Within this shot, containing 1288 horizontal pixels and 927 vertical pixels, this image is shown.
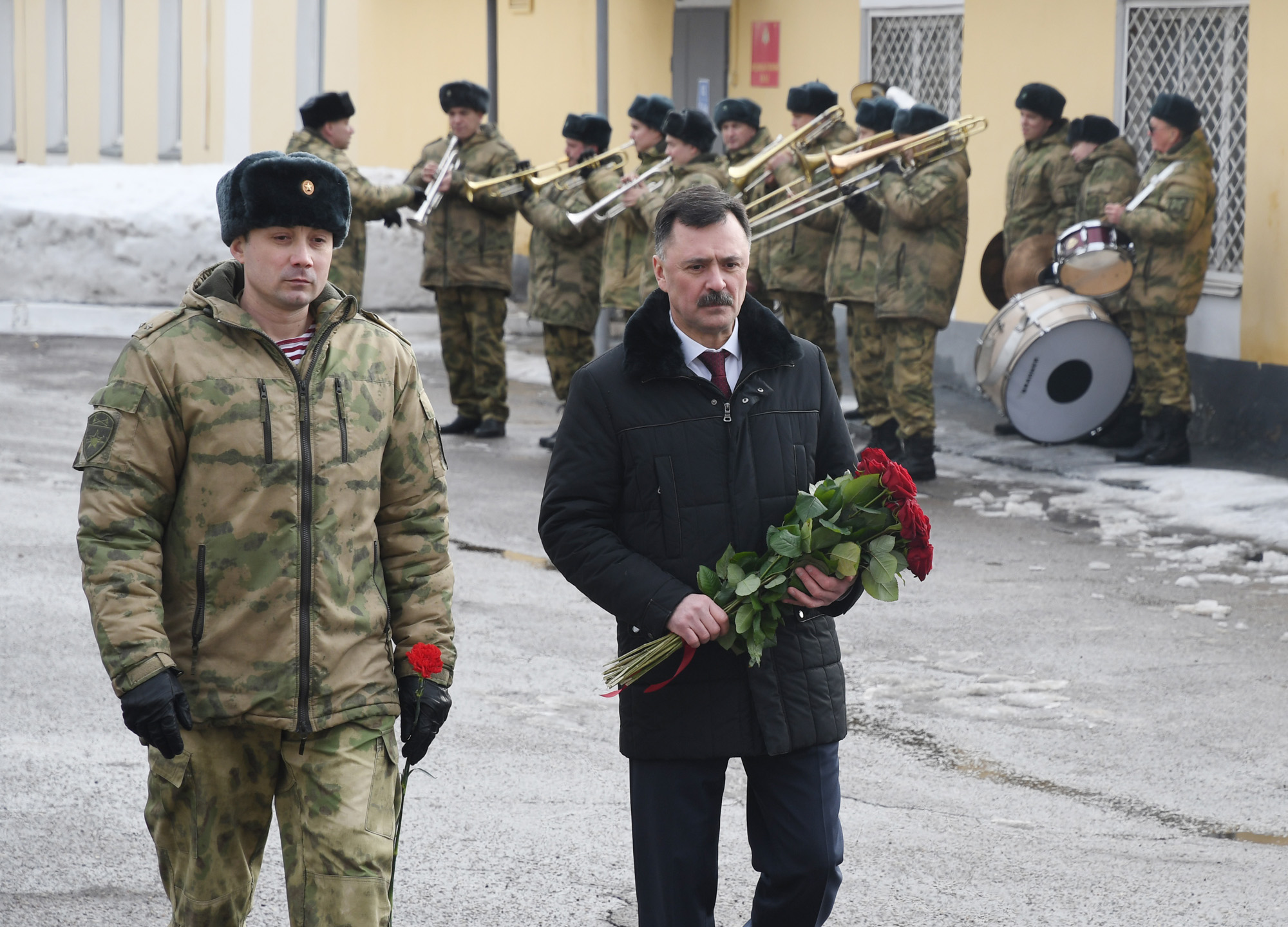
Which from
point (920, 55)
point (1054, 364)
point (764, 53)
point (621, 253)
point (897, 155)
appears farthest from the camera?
point (764, 53)

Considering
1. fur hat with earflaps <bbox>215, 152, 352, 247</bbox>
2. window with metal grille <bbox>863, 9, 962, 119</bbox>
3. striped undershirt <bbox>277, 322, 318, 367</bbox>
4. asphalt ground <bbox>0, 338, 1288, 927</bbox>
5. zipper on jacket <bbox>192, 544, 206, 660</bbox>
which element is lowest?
asphalt ground <bbox>0, 338, 1288, 927</bbox>

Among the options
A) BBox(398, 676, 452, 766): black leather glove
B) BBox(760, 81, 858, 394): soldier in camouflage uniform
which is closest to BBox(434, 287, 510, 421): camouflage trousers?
BBox(760, 81, 858, 394): soldier in camouflage uniform

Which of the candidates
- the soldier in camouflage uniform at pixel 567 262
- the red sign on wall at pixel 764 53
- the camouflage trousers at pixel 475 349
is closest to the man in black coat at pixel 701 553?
the soldier in camouflage uniform at pixel 567 262

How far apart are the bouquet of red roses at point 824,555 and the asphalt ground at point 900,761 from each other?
108 centimetres

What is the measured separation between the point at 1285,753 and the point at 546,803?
2.34 meters

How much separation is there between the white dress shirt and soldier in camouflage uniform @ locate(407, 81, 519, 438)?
777 cm

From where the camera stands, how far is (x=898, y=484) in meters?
3.32

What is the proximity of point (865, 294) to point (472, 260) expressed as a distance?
8.54ft

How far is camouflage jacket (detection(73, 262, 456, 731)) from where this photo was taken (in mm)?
3037

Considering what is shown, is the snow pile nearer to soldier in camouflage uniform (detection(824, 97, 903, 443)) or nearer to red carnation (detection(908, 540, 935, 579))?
soldier in camouflage uniform (detection(824, 97, 903, 443))

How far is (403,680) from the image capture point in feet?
10.6

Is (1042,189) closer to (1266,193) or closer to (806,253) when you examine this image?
(1266,193)

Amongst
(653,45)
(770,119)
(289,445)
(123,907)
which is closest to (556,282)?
(770,119)

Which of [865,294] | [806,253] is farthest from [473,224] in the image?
[865,294]
